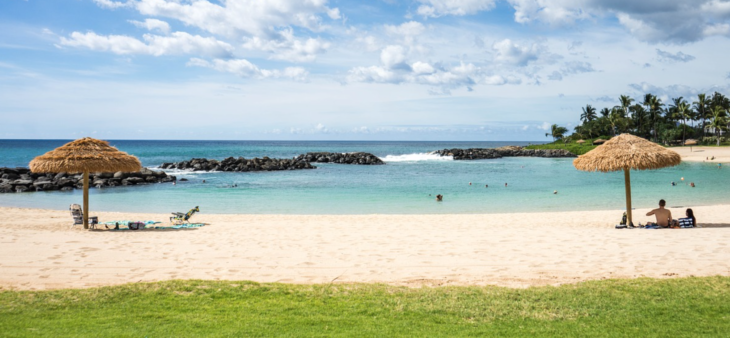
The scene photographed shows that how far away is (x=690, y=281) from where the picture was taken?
7590 mm

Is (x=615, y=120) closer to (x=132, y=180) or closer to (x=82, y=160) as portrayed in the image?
(x=132, y=180)

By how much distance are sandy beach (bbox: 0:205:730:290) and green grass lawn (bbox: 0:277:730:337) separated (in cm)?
89

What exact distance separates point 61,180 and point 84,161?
22.5 meters

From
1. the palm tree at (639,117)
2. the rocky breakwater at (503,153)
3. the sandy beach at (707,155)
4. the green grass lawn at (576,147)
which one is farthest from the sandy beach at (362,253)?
the palm tree at (639,117)

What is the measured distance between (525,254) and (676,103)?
3769 inches

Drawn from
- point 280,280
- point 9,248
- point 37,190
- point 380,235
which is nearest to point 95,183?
point 37,190

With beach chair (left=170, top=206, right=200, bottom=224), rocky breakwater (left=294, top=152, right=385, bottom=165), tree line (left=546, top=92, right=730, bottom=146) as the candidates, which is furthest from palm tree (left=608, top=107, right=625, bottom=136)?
beach chair (left=170, top=206, right=200, bottom=224)

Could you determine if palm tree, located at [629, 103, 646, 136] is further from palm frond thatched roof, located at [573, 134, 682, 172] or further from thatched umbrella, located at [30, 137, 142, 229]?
thatched umbrella, located at [30, 137, 142, 229]

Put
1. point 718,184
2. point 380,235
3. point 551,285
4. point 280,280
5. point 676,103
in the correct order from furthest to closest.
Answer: point 676,103
point 718,184
point 380,235
point 280,280
point 551,285

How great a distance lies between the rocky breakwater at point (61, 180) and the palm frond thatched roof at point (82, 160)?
1892 cm

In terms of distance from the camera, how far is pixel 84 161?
14875 mm

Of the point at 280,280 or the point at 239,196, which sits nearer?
the point at 280,280

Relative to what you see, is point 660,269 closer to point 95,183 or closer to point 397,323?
point 397,323

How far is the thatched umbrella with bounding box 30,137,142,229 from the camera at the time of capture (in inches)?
583
